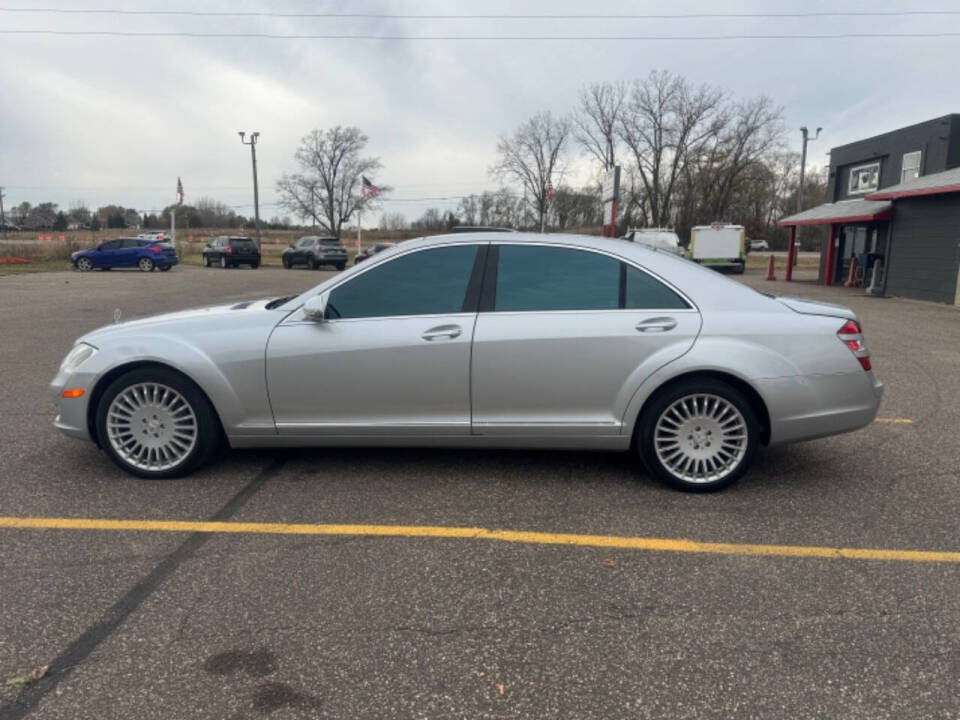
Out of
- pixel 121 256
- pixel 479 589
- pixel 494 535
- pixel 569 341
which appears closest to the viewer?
pixel 479 589

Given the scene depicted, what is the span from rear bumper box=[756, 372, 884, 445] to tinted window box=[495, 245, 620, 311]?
108 centimetres

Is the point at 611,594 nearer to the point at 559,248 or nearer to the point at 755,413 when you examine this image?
the point at 755,413

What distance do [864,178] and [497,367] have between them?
27255 millimetres

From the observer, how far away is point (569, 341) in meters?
4.14

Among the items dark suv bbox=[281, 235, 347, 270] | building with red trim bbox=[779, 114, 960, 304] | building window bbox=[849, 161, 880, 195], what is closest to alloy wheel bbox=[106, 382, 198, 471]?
building with red trim bbox=[779, 114, 960, 304]

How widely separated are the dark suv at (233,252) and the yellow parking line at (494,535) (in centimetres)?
3322

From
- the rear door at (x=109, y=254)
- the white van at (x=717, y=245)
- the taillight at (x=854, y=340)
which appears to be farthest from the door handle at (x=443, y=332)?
the white van at (x=717, y=245)

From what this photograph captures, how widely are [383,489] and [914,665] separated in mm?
2809

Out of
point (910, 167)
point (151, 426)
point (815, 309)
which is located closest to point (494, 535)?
point (151, 426)

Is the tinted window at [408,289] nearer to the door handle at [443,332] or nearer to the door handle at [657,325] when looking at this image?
the door handle at [443,332]

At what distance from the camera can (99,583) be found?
10.3 feet

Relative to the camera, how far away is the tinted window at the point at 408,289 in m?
4.31

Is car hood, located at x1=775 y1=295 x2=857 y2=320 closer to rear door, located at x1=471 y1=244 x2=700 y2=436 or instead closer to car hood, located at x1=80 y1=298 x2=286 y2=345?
rear door, located at x1=471 y1=244 x2=700 y2=436

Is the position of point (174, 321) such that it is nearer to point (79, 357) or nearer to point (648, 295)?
point (79, 357)
